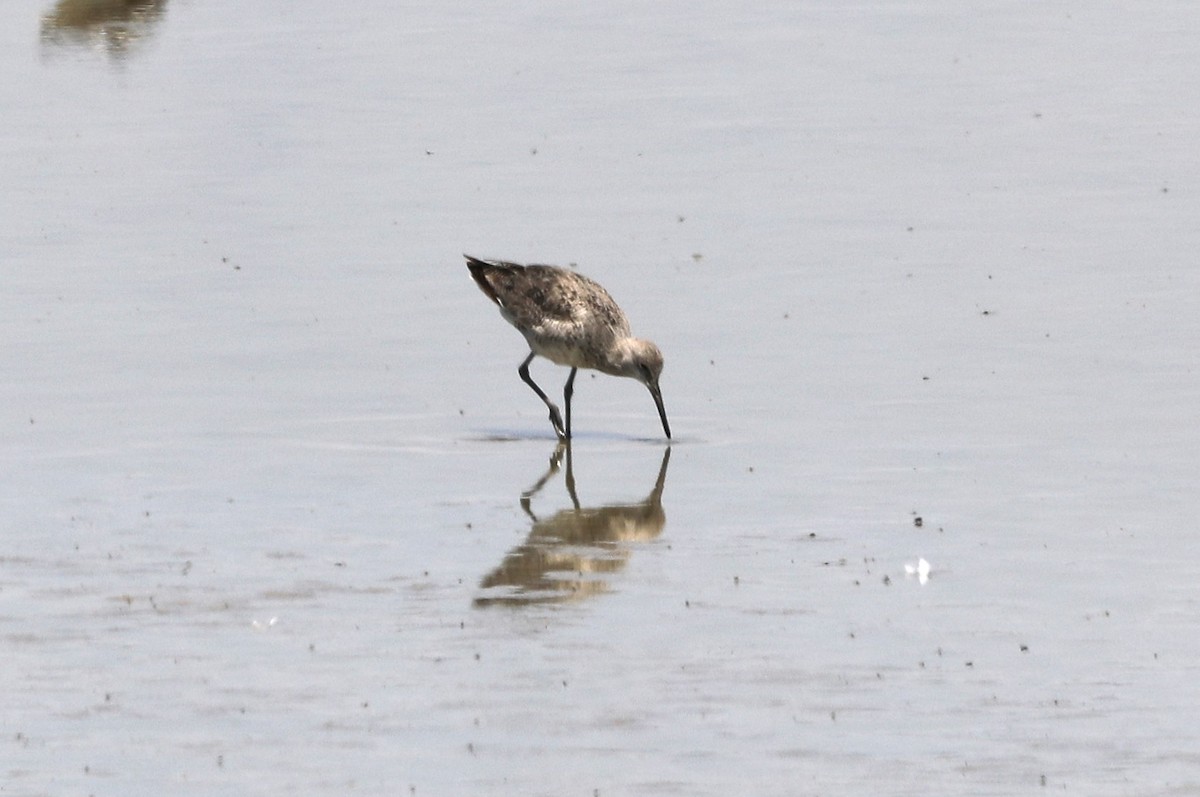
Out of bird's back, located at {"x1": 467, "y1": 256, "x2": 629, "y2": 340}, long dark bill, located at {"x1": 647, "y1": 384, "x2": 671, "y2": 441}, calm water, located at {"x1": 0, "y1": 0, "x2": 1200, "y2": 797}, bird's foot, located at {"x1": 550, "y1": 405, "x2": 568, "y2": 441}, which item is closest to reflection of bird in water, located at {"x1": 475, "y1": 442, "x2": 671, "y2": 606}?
calm water, located at {"x1": 0, "y1": 0, "x2": 1200, "y2": 797}

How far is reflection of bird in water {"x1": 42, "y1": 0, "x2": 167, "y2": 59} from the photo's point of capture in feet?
114

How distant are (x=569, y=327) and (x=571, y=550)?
3990 millimetres

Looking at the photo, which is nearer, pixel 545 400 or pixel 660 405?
pixel 660 405

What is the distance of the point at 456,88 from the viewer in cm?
3034

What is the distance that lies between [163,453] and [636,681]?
588 cm

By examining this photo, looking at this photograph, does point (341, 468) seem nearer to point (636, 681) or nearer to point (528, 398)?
point (528, 398)

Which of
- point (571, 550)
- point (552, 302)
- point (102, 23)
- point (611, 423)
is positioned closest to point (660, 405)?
point (611, 423)

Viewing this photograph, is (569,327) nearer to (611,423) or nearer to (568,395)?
(568,395)

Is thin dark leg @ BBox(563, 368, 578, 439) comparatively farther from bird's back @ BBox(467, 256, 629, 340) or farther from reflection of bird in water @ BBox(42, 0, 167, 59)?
reflection of bird in water @ BBox(42, 0, 167, 59)

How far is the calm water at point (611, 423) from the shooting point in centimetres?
1059

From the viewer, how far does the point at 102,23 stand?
36000 mm

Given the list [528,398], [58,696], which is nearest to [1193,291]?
[528,398]

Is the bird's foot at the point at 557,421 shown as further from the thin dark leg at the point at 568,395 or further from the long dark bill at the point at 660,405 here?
the long dark bill at the point at 660,405

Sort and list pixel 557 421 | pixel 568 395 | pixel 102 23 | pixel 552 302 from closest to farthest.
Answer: pixel 557 421 → pixel 568 395 → pixel 552 302 → pixel 102 23
